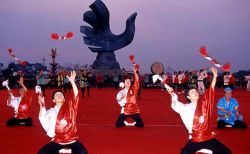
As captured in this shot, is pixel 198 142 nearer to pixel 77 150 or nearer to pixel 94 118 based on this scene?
pixel 77 150

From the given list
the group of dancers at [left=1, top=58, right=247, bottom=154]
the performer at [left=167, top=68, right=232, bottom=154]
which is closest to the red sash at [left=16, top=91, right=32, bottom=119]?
the group of dancers at [left=1, top=58, right=247, bottom=154]

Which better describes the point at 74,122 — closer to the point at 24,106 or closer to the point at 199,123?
the point at 199,123

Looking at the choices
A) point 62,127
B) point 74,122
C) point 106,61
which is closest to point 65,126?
point 62,127

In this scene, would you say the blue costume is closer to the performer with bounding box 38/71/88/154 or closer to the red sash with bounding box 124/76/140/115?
the red sash with bounding box 124/76/140/115

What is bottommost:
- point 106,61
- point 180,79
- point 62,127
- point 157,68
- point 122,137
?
point 122,137

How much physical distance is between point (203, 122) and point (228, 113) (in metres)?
3.72

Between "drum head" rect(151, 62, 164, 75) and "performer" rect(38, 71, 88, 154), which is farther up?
"drum head" rect(151, 62, 164, 75)

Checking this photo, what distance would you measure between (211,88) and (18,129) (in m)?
5.49

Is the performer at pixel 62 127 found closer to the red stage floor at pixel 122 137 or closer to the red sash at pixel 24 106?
the red stage floor at pixel 122 137

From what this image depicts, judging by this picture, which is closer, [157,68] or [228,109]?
[157,68]

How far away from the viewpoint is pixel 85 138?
8.45 metres

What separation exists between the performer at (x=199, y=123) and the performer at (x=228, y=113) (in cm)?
342

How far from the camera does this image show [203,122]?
5875 millimetres

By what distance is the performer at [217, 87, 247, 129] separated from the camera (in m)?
9.33
